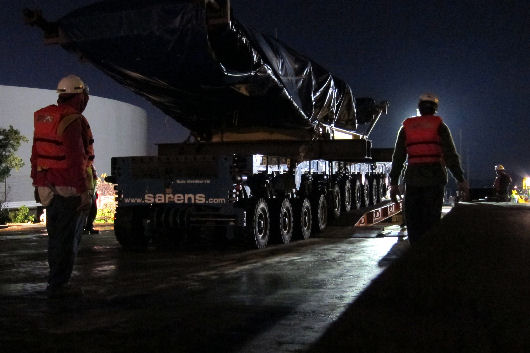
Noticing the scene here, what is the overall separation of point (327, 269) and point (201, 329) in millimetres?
3348

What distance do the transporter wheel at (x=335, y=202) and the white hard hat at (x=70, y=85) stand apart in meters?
9.65

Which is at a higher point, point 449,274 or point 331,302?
point 449,274

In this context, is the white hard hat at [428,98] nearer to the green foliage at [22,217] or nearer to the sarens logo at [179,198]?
the sarens logo at [179,198]

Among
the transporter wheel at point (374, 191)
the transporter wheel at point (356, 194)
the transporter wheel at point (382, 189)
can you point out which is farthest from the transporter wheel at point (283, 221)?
the transporter wheel at point (382, 189)

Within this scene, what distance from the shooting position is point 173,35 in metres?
9.97

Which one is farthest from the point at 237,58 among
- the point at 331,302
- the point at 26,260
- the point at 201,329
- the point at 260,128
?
the point at 201,329

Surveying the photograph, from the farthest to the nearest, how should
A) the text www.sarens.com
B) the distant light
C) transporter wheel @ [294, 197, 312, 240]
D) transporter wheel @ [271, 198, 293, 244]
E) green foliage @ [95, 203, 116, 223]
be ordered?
the distant light
green foliage @ [95, 203, 116, 223]
transporter wheel @ [294, 197, 312, 240]
transporter wheel @ [271, 198, 293, 244]
the text www.sarens.com

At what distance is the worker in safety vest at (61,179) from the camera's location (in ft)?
19.4

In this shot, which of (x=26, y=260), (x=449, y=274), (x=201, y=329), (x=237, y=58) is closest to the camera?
(x=449, y=274)

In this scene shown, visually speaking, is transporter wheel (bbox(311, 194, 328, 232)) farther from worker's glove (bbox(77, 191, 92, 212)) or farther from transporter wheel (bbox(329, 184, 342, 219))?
worker's glove (bbox(77, 191, 92, 212))

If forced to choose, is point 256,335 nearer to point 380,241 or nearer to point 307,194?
point 380,241

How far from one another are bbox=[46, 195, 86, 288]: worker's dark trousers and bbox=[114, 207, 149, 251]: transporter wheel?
4780 millimetres

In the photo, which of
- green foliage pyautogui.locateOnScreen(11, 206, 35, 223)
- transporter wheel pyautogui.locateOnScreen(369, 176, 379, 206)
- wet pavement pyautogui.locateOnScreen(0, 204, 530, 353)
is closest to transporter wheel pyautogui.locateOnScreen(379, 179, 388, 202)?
transporter wheel pyautogui.locateOnScreen(369, 176, 379, 206)

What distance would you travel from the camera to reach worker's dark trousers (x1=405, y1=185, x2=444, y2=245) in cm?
774
